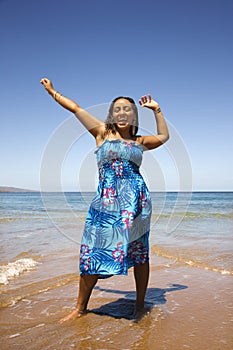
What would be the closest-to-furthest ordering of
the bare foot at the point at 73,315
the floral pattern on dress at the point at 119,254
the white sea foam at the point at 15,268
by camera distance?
the floral pattern on dress at the point at 119,254, the bare foot at the point at 73,315, the white sea foam at the point at 15,268

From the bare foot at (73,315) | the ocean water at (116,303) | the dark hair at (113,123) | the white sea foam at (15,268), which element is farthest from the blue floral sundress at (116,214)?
the white sea foam at (15,268)

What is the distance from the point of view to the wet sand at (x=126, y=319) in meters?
2.33

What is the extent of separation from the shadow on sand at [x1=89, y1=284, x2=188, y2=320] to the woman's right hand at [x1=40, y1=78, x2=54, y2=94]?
81.7 inches

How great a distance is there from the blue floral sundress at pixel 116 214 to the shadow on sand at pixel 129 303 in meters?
0.54

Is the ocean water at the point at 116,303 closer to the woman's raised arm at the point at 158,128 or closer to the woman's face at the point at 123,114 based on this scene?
the woman's raised arm at the point at 158,128

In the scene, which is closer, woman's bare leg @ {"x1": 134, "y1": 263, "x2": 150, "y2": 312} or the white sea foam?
woman's bare leg @ {"x1": 134, "y1": 263, "x2": 150, "y2": 312}

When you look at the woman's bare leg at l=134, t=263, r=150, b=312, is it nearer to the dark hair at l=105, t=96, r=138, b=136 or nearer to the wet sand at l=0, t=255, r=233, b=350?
the wet sand at l=0, t=255, r=233, b=350

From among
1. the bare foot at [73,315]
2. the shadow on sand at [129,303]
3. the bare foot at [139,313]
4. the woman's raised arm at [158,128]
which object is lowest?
the shadow on sand at [129,303]

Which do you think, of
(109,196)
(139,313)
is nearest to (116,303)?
(139,313)

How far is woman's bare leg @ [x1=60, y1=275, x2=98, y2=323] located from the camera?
269 cm

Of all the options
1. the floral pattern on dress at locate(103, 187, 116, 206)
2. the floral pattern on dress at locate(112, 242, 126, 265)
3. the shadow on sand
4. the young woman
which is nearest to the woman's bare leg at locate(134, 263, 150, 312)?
the young woman

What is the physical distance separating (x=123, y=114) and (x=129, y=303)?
1897 millimetres

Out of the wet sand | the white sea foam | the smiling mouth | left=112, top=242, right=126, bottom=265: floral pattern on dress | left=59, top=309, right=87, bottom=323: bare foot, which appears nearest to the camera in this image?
the wet sand

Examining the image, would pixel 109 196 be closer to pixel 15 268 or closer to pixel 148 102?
pixel 148 102
